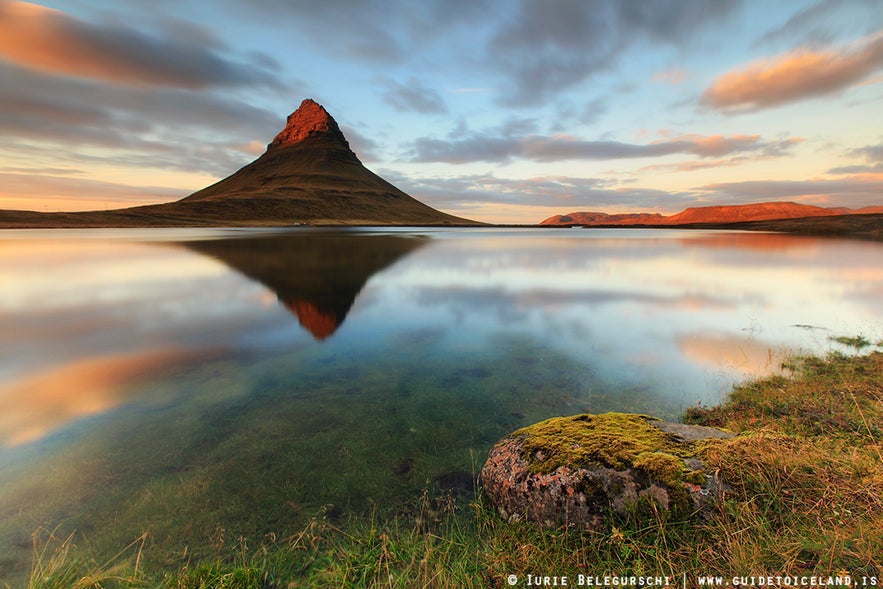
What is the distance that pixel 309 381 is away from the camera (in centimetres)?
1031

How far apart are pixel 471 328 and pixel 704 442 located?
35.2ft

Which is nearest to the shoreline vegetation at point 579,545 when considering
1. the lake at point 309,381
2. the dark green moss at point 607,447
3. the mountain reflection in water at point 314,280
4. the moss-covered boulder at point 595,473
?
the moss-covered boulder at point 595,473

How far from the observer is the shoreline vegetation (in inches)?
140

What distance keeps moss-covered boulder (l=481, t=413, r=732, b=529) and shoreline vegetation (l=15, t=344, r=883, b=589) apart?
0.18 m

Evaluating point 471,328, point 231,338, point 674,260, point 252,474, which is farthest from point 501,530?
point 674,260

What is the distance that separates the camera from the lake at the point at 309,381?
5.77 meters

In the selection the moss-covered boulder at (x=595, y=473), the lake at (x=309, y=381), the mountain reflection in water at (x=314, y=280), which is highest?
the moss-covered boulder at (x=595, y=473)

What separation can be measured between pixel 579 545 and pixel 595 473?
33.5 inches

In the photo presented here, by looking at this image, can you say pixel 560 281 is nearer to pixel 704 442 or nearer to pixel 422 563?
pixel 704 442

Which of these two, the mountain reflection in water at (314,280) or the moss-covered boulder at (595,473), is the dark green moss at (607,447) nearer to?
the moss-covered boulder at (595,473)

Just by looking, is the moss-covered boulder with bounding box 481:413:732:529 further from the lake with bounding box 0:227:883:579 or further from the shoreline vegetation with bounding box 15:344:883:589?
the lake with bounding box 0:227:883:579

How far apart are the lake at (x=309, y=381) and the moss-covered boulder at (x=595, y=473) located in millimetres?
1006

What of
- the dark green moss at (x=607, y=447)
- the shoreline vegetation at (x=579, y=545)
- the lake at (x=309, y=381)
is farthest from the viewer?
the lake at (x=309, y=381)

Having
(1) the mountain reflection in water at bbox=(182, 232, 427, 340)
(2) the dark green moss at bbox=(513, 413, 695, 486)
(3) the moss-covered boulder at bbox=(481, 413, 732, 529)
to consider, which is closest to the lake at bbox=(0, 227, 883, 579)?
(1) the mountain reflection in water at bbox=(182, 232, 427, 340)
